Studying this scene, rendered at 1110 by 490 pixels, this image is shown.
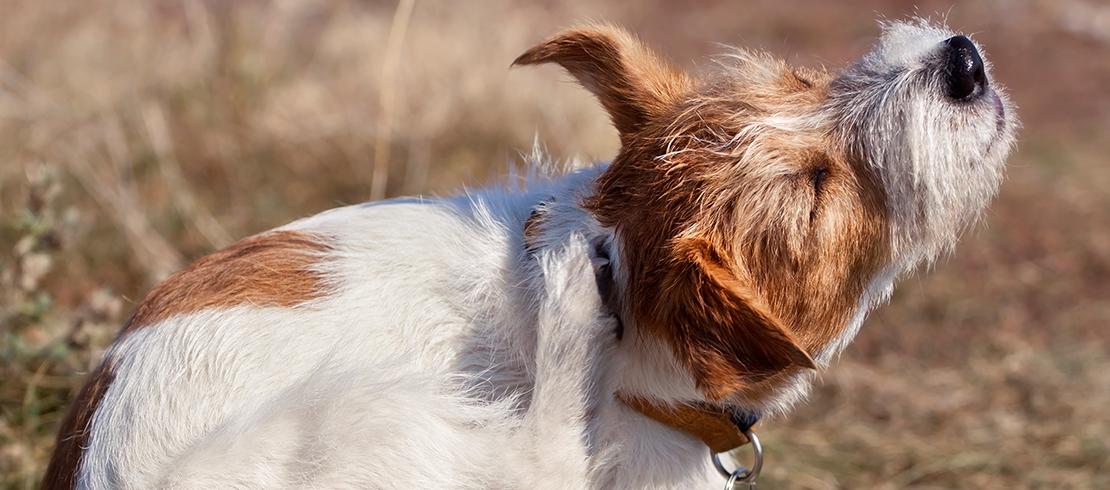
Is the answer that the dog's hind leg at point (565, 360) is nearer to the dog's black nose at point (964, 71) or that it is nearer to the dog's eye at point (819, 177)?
the dog's eye at point (819, 177)

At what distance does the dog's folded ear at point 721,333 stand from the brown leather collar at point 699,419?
0.67ft

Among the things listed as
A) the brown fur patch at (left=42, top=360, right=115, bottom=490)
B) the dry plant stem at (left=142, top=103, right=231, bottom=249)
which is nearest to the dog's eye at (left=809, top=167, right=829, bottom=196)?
the brown fur patch at (left=42, top=360, right=115, bottom=490)

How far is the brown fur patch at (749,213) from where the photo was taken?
7.67ft

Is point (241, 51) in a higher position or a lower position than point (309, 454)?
higher

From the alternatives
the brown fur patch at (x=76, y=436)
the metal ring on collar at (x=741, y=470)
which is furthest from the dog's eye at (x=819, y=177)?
the brown fur patch at (x=76, y=436)

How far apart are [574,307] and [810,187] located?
56cm

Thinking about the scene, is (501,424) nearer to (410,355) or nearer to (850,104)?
(410,355)

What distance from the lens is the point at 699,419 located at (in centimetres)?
245

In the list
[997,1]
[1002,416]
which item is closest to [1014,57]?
[997,1]

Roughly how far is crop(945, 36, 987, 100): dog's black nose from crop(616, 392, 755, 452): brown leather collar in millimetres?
838

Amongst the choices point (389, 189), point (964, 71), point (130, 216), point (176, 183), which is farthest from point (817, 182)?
point (176, 183)

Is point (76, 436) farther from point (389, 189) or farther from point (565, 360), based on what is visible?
point (389, 189)

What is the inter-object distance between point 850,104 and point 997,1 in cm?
928

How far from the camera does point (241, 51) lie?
259 inches
